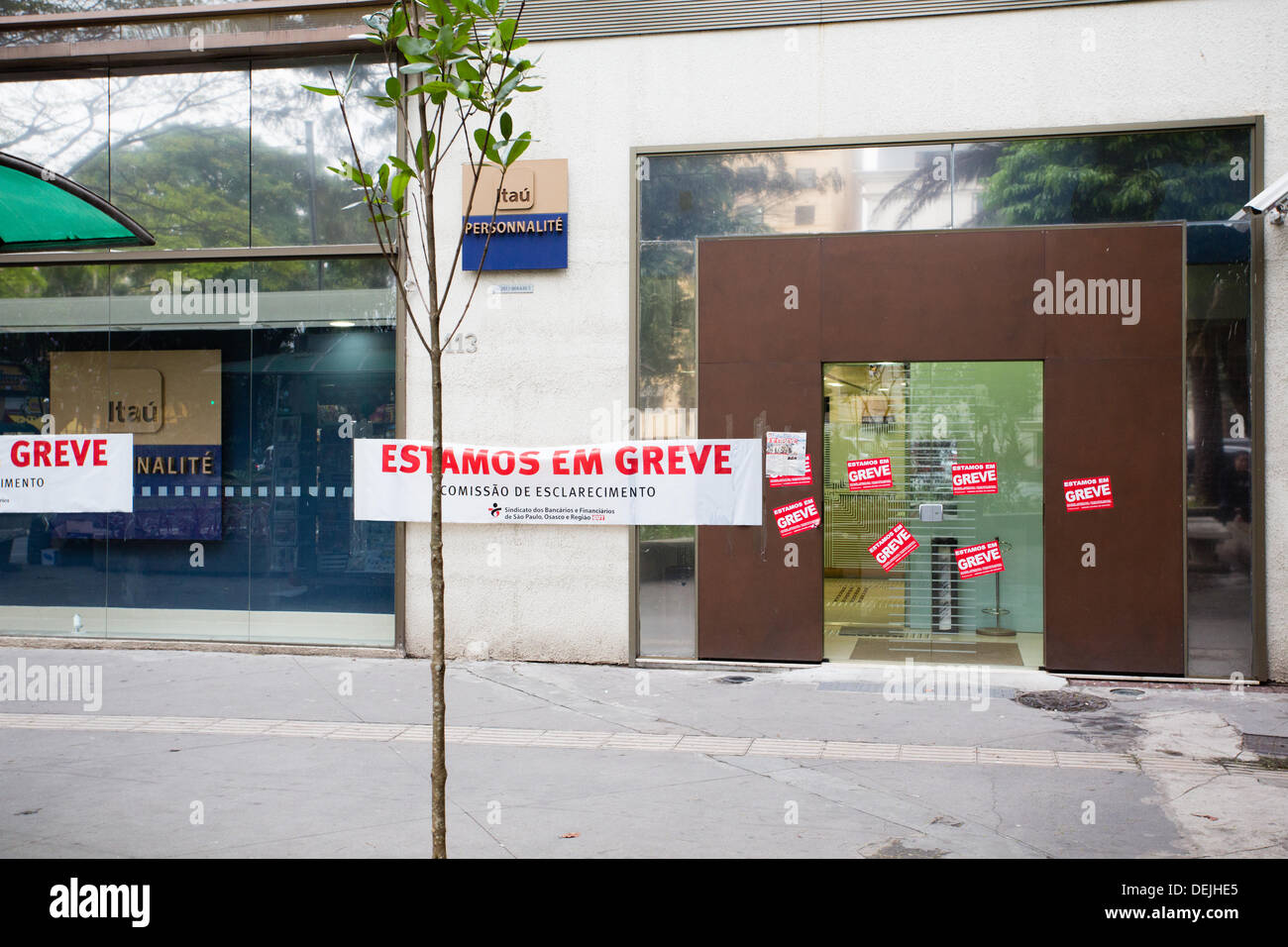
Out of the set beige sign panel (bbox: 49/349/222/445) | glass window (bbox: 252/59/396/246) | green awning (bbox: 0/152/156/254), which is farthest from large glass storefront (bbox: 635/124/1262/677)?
green awning (bbox: 0/152/156/254)

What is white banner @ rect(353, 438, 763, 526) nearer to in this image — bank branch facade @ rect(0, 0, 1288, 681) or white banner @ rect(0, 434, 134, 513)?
bank branch facade @ rect(0, 0, 1288, 681)

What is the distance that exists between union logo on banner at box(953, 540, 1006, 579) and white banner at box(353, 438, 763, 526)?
1.89 m

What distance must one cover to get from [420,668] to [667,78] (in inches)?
239

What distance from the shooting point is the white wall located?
9883 mm

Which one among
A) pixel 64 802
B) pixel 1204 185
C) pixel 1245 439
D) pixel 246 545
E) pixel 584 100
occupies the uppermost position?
pixel 584 100

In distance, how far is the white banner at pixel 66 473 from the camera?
1204 cm

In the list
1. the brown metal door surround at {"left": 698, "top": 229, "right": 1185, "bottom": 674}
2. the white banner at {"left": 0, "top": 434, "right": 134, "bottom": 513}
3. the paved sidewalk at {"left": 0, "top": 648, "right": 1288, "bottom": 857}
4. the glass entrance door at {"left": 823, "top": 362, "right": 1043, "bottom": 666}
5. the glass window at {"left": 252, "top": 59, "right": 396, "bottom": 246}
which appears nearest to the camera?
the paved sidewalk at {"left": 0, "top": 648, "right": 1288, "bottom": 857}

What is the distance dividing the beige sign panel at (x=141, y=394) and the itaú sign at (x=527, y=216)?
10.5ft

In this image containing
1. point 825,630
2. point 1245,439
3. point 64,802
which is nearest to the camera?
point 64,802

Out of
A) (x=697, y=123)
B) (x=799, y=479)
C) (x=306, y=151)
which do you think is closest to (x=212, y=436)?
(x=306, y=151)

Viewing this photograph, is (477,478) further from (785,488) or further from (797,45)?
(797,45)

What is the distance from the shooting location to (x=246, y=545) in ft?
38.8

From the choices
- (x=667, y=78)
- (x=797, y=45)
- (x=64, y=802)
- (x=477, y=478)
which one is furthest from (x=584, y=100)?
(x=64, y=802)

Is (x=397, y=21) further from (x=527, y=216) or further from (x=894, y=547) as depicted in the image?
(x=894, y=547)
